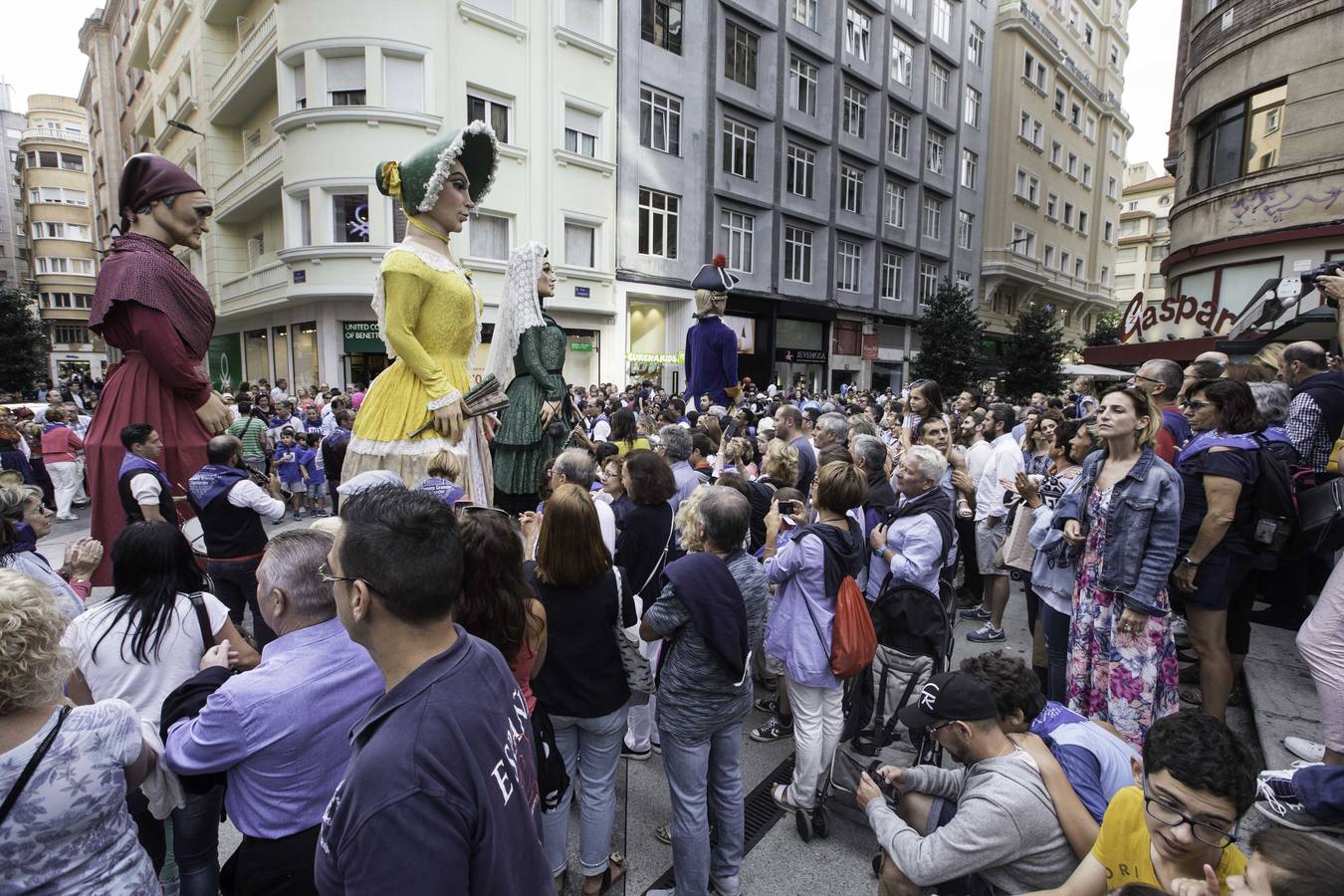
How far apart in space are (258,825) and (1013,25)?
43961 millimetres

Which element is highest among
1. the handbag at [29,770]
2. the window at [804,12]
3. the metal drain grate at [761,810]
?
the window at [804,12]

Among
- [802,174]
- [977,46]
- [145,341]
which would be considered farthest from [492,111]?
[977,46]

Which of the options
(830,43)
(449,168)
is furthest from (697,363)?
(830,43)

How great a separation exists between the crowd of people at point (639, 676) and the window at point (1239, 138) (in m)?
13.3

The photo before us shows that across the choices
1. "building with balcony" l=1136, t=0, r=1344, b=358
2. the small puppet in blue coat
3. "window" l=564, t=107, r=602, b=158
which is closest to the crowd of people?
the small puppet in blue coat

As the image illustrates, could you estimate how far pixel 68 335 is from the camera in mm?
48000

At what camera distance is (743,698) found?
Result: 2.90m

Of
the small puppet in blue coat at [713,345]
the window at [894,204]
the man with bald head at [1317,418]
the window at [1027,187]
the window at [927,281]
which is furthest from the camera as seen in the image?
the window at [1027,187]

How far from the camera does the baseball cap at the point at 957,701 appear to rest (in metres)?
2.19

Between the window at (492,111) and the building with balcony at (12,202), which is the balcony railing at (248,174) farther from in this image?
the building with balcony at (12,202)

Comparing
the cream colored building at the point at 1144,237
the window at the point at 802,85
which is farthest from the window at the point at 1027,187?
the cream colored building at the point at 1144,237

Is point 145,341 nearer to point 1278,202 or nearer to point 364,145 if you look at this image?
point 364,145

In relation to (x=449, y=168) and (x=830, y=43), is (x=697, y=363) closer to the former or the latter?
(x=449, y=168)

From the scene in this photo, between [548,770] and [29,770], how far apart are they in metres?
1.36
